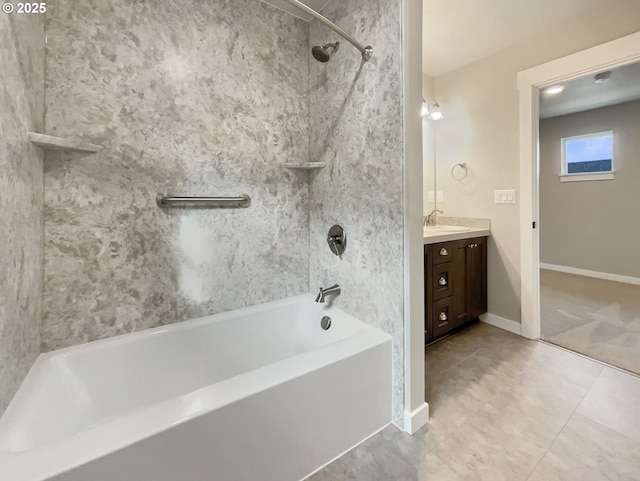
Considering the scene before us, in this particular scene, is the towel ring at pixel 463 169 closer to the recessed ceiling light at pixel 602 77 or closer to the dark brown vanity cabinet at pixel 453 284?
the dark brown vanity cabinet at pixel 453 284

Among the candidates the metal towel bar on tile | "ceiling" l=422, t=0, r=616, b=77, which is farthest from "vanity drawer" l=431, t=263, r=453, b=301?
"ceiling" l=422, t=0, r=616, b=77

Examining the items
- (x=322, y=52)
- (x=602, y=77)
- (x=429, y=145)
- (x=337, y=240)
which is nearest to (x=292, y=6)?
(x=322, y=52)

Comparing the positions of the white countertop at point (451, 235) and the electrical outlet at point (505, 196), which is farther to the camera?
the electrical outlet at point (505, 196)

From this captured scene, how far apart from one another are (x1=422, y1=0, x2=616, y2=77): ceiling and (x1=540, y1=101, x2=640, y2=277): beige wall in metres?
2.86

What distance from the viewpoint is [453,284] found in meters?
2.24

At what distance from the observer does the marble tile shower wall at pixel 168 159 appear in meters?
1.24

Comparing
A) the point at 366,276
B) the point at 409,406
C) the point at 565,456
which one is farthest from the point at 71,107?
the point at 565,456

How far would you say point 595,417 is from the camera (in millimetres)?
1406

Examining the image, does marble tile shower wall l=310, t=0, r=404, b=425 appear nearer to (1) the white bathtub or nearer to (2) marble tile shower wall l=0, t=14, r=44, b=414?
(1) the white bathtub

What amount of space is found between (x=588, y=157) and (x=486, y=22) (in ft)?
11.4

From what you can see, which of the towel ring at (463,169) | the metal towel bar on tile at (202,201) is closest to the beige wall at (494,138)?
the towel ring at (463,169)

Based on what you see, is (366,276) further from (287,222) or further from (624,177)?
(624,177)

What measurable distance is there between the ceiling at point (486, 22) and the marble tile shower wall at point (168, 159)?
100 centimetres

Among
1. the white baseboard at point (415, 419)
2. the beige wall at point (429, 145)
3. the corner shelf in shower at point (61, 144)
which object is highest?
the beige wall at point (429, 145)
